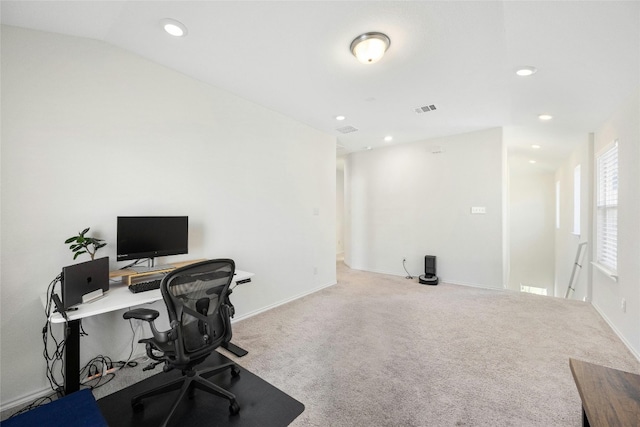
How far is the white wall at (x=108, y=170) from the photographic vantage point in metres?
1.98

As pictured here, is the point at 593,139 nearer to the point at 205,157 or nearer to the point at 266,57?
the point at 266,57

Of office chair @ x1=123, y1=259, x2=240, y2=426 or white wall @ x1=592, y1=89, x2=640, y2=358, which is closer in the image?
office chair @ x1=123, y1=259, x2=240, y2=426

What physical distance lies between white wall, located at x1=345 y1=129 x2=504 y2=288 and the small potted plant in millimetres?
5050

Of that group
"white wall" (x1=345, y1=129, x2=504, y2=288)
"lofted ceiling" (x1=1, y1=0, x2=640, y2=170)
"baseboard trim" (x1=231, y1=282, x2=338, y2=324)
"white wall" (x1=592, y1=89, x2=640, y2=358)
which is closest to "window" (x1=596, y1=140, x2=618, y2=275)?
"white wall" (x1=592, y1=89, x2=640, y2=358)

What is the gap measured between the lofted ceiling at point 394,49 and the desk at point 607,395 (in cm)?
224

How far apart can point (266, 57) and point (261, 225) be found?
2.07 metres

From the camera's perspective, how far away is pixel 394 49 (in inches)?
95.2

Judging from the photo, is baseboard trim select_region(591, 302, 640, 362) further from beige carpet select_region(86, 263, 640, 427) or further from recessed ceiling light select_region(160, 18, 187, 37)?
recessed ceiling light select_region(160, 18, 187, 37)

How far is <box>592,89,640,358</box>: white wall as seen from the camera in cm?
272

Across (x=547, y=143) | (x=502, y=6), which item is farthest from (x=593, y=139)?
(x=502, y=6)

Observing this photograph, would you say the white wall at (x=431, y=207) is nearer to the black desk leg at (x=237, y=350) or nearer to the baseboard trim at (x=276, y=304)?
the baseboard trim at (x=276, y=304)

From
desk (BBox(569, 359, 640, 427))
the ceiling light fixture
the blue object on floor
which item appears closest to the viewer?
desk (BBox(569, 359, 640, 427))

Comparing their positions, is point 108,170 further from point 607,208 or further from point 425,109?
point 607,208

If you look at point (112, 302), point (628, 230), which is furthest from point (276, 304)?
point (628, 230)
